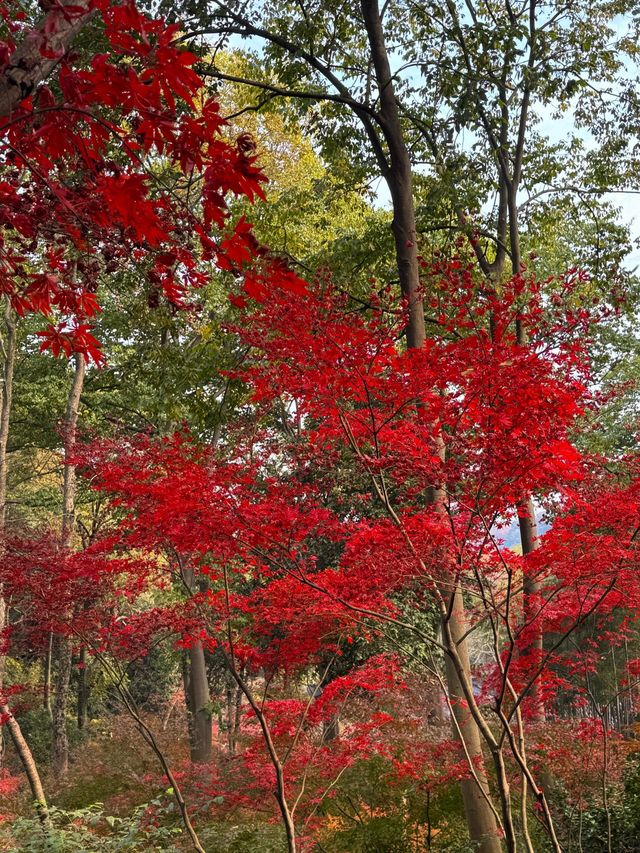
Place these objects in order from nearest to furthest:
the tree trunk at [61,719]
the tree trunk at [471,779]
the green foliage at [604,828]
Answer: the tree trunk at [471,779], the green foliage at [604,828], the tree trunk at [61,719]

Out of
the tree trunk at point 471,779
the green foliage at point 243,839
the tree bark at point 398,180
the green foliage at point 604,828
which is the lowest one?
the green foliage at point 604,828

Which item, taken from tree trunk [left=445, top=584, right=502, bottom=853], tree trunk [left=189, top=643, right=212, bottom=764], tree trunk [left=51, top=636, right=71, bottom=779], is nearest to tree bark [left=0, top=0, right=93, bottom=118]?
tree trunk [left=445, top=584, right=502, bottom=853]

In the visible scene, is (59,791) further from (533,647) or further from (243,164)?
(243,164)

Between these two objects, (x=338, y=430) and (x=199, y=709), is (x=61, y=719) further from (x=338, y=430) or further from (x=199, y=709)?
(x=338, y=430)

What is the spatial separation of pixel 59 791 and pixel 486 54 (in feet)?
37.4

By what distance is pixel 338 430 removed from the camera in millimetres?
4777

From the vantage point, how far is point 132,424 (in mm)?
15023

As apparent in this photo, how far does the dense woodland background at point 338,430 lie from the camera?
2783 millimetres

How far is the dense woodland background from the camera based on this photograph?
2.78m

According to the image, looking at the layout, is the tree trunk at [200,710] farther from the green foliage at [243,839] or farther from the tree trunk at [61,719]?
the green foliage at [243,839]

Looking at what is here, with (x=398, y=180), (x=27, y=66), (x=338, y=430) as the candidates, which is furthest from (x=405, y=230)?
(x=27, y=66)

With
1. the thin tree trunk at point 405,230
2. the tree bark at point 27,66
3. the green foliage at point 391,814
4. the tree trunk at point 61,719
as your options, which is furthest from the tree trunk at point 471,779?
the tree trunk at point 61,719

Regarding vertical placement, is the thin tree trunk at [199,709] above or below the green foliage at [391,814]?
above

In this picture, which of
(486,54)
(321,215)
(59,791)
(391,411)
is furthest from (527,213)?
(59,791)
